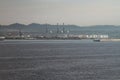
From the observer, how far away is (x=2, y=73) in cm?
4016

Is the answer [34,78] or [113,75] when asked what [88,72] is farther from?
[34,78]

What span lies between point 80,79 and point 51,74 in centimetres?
454

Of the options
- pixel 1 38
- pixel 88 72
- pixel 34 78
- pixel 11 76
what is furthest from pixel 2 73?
pixel 1 38

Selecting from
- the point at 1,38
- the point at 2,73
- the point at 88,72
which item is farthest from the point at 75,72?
the point at 1,38

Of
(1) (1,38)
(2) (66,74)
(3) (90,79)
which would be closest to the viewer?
(3) (90,79)

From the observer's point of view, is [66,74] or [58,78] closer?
[58,78]

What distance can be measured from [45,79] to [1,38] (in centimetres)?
15532

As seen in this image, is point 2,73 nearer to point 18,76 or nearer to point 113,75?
point 18,76

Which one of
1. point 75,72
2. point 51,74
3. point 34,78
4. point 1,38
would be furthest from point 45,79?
point 1,38

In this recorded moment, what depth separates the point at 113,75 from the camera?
123 ft

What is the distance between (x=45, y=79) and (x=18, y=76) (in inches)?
134

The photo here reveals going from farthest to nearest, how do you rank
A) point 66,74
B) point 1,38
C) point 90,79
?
point 1,38 < point 66,74 < point 90,79

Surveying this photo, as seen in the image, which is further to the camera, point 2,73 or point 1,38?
Result: point 1,38

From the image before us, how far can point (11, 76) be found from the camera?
37.6m
